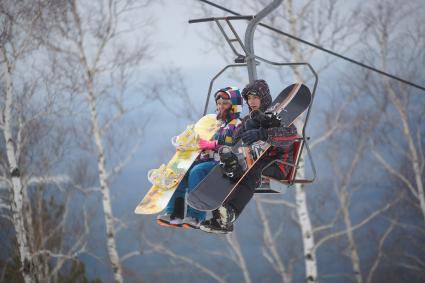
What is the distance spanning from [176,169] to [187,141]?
0.92 ft

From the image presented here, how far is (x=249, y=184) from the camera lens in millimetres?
4086

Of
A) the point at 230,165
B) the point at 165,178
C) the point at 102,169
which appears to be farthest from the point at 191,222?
the point at 102,169

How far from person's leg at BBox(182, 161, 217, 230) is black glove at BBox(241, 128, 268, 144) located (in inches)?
21.4

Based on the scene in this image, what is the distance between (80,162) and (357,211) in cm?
3365

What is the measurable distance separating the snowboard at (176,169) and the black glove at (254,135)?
0.68m

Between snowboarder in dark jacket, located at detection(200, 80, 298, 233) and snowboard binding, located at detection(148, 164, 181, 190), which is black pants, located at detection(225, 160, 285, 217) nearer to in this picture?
snowboarder in dark jacket, located at detection(200, 80, 298, 233)

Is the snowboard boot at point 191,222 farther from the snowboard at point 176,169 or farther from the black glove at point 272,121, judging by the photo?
the black glove at point 272,121

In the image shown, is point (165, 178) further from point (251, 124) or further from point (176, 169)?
point (251, 124)

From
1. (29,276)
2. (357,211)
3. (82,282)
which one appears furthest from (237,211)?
(357,211)

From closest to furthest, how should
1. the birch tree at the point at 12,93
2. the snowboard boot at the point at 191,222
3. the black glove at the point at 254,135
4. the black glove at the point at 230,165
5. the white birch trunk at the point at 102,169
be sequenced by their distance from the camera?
the black glove at the point at 254,135
the black glove at the point at 230,165
the snowboard boot at the point at 191,222
the birch tree at the point at 12,93
the white birch trunk at the point at 102,169

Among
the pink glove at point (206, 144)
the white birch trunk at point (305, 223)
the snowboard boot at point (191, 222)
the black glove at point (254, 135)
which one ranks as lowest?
the white birch trunk at point (305, 223)

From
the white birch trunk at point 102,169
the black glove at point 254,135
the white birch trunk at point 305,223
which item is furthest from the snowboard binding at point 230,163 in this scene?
the white birch trunk at point 102,169

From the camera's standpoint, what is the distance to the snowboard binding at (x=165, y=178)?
4.45 meters

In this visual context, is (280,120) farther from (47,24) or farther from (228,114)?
(47,24)
